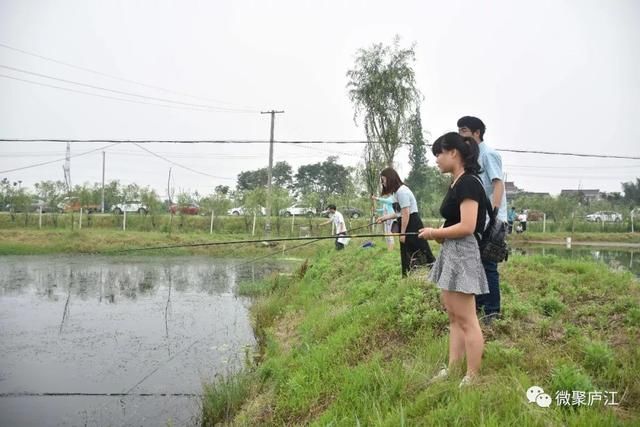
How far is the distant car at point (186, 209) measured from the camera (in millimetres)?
29391

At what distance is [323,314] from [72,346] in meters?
4.25

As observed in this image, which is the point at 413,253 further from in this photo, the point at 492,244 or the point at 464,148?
the point at 464,148

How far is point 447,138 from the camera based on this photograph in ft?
Answer: 10.4

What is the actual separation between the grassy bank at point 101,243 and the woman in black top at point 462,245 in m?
17.8

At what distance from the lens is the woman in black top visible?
298cm

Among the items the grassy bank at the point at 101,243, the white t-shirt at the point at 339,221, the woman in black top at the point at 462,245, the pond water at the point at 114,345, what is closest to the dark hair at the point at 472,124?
the woman in black top at the point at 462,245

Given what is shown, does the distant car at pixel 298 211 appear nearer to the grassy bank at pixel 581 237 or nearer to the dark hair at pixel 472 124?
the grassy bank at pixel 581 237

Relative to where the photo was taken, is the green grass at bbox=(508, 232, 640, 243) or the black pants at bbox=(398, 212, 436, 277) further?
the green grass at bbox=(508, 232, 640, 243)

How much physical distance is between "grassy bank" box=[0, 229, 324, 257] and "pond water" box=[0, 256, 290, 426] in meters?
6.40

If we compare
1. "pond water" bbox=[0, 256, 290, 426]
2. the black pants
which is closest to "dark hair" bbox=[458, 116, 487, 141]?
the black pants

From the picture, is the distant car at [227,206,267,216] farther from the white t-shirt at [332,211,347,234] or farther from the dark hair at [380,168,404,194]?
the dark hair at [380,168,404,194]

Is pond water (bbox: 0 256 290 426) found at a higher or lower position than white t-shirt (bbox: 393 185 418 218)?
lower

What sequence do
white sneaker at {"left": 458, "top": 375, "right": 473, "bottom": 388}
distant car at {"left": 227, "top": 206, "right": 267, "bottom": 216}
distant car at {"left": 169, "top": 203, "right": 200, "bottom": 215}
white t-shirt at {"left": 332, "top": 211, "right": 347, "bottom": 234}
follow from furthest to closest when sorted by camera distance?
distant car at {"left": 169, "top": 203, "right": 200, "bottom": 215} < distant car at {"left": 227, "top": 206, "right": 267, "bottom": 216} < white t-shirt at {"left": 332, "top": 211, "right": 347, "bottom": 234} < white sneaker at {"left": 458, "top": 375, "right": 473, "bottom": 388}

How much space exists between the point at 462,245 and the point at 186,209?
29555 millimetres
